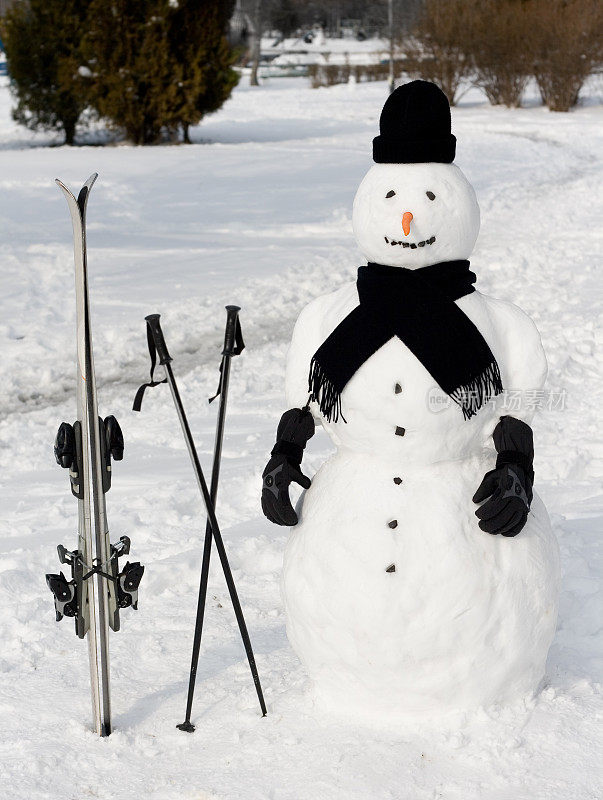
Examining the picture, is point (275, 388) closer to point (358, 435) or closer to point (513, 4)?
point (358, 435)

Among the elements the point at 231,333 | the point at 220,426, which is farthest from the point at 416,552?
the point at 231,333

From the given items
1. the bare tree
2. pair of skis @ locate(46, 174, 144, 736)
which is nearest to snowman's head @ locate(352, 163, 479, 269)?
pair of skis @ locate(46, 174, 144, 736)

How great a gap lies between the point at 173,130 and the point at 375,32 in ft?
144

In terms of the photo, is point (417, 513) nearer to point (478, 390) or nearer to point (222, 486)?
point (478, 390)

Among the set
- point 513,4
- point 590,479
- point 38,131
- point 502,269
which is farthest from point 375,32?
point 590,479

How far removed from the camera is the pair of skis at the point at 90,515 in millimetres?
2764

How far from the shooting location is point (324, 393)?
2.84 m

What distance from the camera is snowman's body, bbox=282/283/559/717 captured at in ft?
9.02

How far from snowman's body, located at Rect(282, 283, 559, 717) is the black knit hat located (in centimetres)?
41

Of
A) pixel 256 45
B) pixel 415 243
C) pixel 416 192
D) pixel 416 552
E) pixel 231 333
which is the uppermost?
pixel 256 45

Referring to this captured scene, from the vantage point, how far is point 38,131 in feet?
63.2

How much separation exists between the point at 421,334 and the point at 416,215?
1.06 ft

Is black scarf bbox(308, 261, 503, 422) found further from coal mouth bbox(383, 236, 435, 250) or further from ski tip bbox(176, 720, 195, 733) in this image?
ski tip bbox(176, 720, 195, 733)

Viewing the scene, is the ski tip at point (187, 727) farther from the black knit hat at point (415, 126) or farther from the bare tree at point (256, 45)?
the bare tree at point (256, 45)
